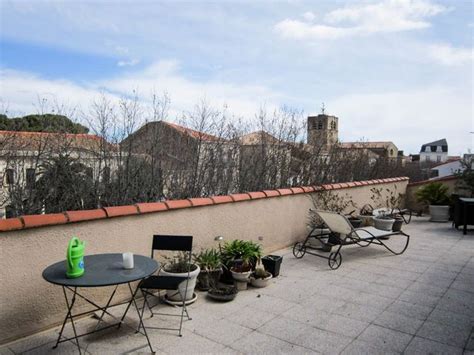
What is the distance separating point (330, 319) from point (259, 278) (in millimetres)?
1121

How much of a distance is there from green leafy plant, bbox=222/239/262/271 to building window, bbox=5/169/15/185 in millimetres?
2637

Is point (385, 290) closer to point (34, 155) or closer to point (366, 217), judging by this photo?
point (366, 217)

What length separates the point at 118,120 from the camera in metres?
5.09

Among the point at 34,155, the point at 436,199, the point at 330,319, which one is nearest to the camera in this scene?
the point at 330,319

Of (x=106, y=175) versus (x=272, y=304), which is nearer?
(x=272, y=304)

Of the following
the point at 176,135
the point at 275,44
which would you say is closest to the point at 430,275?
the point at 176,135

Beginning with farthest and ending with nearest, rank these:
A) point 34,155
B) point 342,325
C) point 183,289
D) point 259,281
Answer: point 259,281 < point 34,155 < point 183,289 < point 342,325

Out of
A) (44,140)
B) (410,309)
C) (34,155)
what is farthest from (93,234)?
(410,309)

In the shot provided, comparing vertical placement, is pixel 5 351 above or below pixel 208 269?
below

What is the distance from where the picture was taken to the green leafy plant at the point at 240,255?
440 centimetres

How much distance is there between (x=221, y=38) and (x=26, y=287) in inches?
266

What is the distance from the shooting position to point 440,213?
9.36 meters

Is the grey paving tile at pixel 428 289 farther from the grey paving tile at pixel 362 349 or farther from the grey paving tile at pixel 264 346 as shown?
the grey paving tile at pixel 264 346

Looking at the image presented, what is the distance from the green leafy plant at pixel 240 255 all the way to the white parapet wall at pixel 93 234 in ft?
1.19
